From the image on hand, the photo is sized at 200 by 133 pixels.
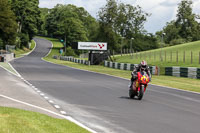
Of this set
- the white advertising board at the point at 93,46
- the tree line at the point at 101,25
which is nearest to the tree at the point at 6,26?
the tree line at the point at 101,25

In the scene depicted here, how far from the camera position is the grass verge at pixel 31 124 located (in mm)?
7551

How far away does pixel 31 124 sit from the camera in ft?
27.0

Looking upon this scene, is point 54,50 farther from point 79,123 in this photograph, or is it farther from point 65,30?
point 79,123

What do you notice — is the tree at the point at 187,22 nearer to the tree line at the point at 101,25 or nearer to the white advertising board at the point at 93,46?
the tree line at the point at 101,25

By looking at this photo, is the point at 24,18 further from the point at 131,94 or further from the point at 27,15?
the point at 131,94

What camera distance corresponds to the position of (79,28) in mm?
152750

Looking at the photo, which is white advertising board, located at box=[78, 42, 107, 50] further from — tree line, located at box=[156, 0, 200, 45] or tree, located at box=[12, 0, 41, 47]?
tree line, located at box=[156, 0, 200, 45]

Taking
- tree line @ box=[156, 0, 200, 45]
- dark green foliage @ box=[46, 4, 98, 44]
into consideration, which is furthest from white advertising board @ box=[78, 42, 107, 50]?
tree line @ box=[156, 0, 200, 45]

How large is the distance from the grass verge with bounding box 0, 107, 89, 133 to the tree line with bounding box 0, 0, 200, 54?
257ft

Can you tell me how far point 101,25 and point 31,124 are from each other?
82.5m

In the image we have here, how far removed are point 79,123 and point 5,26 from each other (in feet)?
310

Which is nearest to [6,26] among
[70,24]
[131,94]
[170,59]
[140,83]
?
[170,59]

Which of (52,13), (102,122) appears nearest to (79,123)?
(102,122)

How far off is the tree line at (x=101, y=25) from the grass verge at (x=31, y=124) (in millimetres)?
78339
